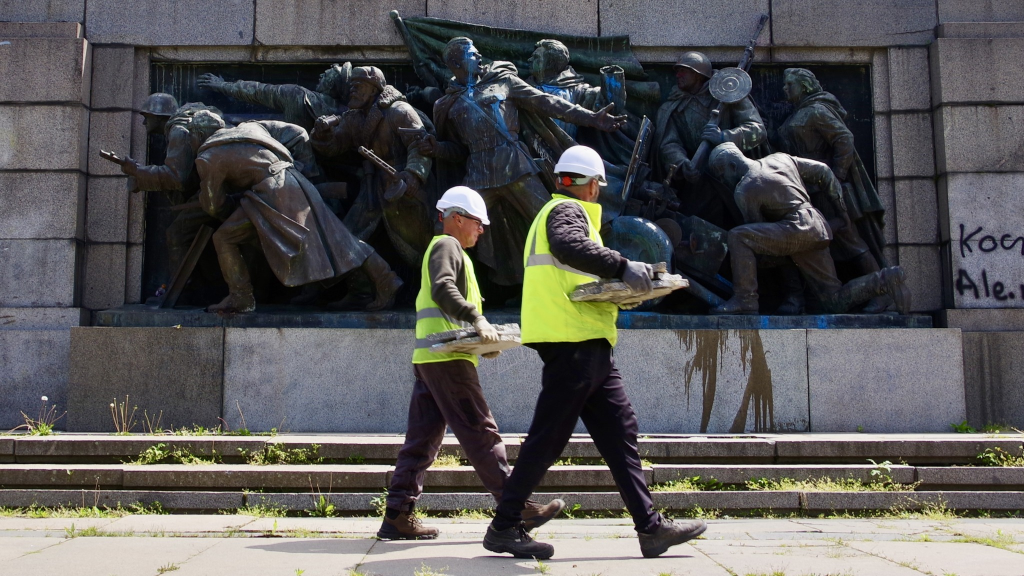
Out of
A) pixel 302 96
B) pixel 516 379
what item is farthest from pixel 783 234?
pixel 302 96

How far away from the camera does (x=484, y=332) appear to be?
14.8 feet

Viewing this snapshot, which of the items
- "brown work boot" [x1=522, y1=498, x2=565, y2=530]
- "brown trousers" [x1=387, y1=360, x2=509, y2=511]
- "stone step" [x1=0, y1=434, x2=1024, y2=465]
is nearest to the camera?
"brown work boot" [x1=522, y1=498, x2=565, y2=530]

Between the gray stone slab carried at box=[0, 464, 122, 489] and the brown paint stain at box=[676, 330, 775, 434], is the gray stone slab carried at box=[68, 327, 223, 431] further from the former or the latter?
the brown paint stain at box=[676, 330, 775, 434]

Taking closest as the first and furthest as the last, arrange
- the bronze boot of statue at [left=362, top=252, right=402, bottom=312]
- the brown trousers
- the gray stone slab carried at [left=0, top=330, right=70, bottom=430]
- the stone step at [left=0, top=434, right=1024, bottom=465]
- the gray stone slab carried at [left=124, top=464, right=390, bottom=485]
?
the brown trousers
the gray stone slab carried at [left=124, top=464, right=390, bottom=485]
the stone step at [left=0, top=434, right=1024, bottom=465]
the bronze boot of statue at [left=362, top=252, right=402, bottom=312]
the gray stone slab carried at [left=0, top=330, right=70, bottom=430]

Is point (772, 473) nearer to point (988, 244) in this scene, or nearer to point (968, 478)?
point (968, 478)

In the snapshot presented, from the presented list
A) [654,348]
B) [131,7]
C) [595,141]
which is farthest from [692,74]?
[131,7]

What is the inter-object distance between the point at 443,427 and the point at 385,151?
4192 mm

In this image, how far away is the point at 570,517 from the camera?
5.79 metres

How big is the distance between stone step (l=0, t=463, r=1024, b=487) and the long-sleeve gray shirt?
169 centimetres

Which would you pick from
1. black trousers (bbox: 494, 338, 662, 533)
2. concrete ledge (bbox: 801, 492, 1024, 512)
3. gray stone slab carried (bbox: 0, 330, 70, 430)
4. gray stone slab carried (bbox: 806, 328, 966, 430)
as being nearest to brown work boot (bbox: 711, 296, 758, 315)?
gray stone slab carried (bbox: 806, 328, 966, 430)

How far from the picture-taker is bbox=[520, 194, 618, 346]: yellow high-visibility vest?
14.6 ft

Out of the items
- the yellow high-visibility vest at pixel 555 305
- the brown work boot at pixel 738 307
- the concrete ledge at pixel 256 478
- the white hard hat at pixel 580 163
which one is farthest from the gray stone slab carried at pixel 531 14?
the yellow high-visibility vest at pixel 555 305

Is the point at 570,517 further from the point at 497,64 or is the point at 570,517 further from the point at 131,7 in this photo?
the point at 131,7

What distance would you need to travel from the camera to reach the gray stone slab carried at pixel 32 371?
8.51 meters
